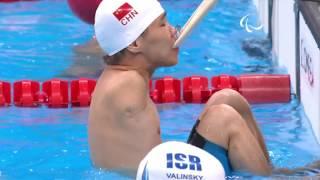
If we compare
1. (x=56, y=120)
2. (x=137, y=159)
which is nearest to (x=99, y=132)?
(x=137, y=159)

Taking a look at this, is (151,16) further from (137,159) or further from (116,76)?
(137,159)

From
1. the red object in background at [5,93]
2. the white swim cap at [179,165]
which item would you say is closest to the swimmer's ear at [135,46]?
the white swim cap at [179,165]

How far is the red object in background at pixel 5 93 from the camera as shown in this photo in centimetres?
530

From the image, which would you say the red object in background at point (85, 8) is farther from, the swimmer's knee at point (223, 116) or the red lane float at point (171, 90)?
the swimmer's knee at point (223, 116)

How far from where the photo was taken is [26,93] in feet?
17.4

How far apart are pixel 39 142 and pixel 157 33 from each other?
1447 millimetres

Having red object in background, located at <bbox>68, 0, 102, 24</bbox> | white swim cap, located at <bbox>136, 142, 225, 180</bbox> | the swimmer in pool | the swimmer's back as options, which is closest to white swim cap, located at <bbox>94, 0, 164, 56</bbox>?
the swimmer in pool

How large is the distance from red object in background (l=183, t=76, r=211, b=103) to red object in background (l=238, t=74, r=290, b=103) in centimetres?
20

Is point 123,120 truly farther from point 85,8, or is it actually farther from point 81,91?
point 85,8

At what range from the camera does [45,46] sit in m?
6.53

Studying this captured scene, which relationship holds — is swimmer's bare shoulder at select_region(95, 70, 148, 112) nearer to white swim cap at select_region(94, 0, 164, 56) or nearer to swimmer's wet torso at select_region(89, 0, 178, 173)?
swimmer's wet torso at select_region(89, 0, 178, 173)

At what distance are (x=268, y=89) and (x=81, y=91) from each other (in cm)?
103

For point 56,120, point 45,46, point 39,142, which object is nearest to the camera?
point 39,142

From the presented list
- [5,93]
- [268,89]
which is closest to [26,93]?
[5,93]
